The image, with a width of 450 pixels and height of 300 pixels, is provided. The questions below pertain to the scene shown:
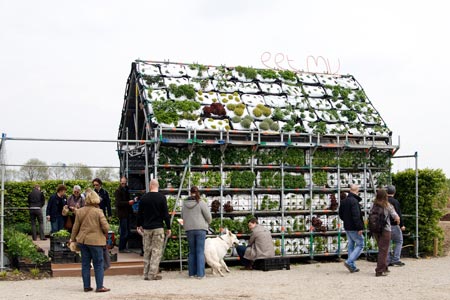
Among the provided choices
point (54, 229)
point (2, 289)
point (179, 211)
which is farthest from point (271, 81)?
point (2, 289)

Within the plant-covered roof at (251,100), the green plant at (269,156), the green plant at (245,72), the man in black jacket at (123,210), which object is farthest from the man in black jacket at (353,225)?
the man in black jacket at (123,210)

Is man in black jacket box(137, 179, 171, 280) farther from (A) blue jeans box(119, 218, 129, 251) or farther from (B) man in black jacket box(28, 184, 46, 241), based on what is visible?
(B) man in black jacket box(28, 184, 46, 241)

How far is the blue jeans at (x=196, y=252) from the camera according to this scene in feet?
41.9

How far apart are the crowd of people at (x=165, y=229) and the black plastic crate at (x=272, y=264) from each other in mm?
100

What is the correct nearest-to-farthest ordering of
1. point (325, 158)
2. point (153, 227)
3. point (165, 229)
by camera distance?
point (153, 227) < point (165, 229) < point (325, 158)

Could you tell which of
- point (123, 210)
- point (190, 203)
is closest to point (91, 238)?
point (190, 203)

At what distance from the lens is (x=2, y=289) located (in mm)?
11211

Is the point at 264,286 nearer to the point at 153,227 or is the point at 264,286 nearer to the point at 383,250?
the point at 153,227

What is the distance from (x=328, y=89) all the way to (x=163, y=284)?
26.0ft

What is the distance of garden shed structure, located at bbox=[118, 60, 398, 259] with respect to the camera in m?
14.5

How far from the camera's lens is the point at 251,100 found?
629 inches

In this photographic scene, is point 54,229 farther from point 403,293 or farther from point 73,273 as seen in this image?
point 403,293

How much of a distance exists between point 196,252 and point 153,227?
112 cm

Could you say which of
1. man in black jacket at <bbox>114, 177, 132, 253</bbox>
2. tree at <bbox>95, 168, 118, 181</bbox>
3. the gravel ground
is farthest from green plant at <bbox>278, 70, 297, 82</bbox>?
tree at <bbox>95, 168, 118, 181</bbox>
